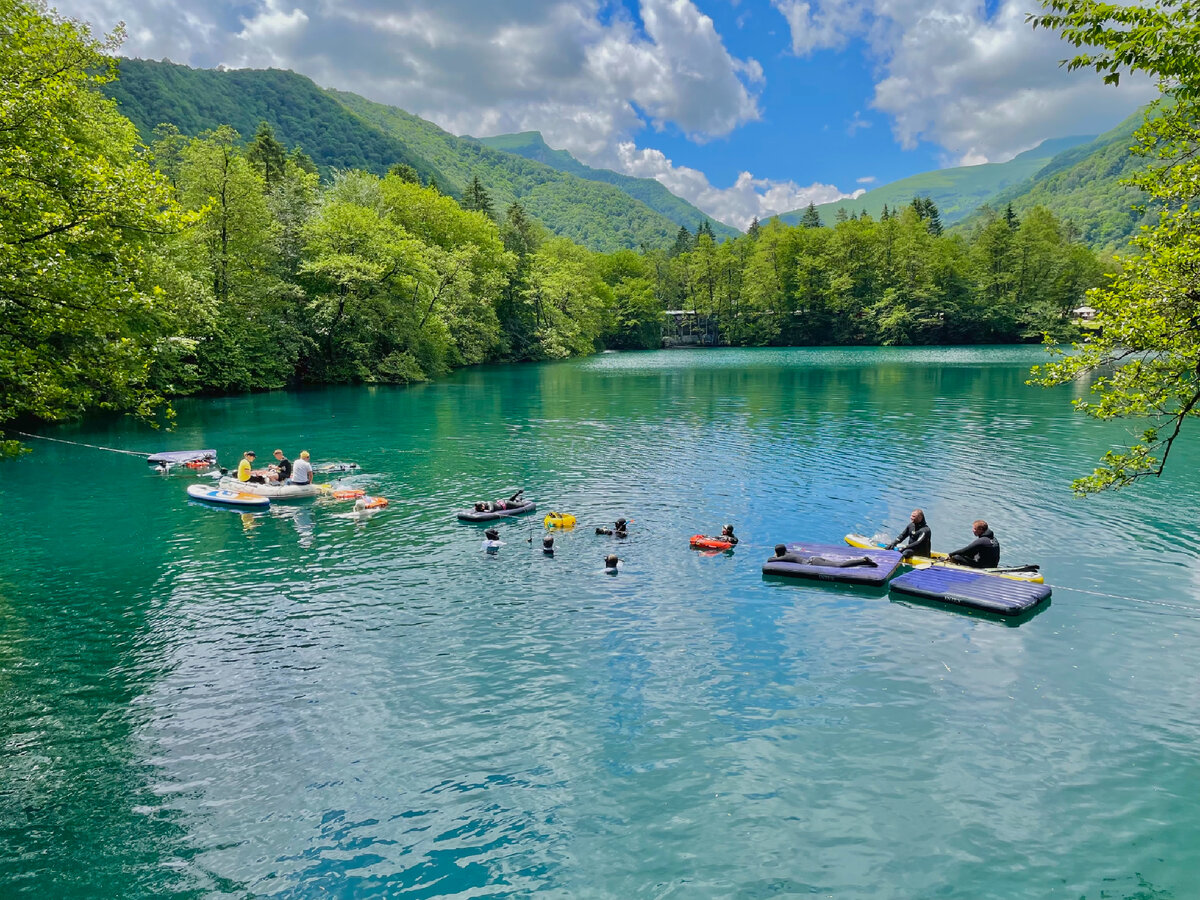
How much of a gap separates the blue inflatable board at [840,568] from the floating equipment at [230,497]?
2077 cm

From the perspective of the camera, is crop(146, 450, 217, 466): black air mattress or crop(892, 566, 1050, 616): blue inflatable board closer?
crop(892, 566, 1050, 616): blue inflatable board

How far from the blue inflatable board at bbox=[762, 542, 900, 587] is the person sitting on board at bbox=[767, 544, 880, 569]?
0.04 metres

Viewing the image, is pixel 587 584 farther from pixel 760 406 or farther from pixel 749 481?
pixel 760 406

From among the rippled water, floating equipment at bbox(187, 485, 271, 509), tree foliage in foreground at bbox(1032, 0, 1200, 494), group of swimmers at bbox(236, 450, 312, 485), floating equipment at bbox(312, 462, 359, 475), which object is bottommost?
the rippled water

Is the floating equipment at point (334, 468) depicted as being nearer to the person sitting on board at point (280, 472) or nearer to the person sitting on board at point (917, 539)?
the person sitting on board at point (280, 472)

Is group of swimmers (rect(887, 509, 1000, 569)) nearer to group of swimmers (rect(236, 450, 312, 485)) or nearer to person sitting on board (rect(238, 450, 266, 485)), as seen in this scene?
group of swimmers (rect(236, 450, 312, 485))

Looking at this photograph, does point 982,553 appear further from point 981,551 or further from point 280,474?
point 280,474

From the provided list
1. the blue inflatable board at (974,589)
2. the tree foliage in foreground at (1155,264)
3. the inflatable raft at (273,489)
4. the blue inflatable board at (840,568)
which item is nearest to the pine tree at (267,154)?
the inflatable raft at (273,489)

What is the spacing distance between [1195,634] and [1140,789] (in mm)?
7994

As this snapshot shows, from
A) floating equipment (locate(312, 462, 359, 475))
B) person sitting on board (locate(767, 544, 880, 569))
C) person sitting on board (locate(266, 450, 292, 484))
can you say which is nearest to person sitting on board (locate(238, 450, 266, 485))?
person sitting on board (locate(266, 450, 292, 484))

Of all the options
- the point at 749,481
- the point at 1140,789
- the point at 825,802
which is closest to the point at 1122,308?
the point at 1140,789

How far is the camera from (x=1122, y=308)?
11867mm

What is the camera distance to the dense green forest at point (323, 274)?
47.5ft

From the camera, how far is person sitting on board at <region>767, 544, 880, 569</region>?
70.7ft
